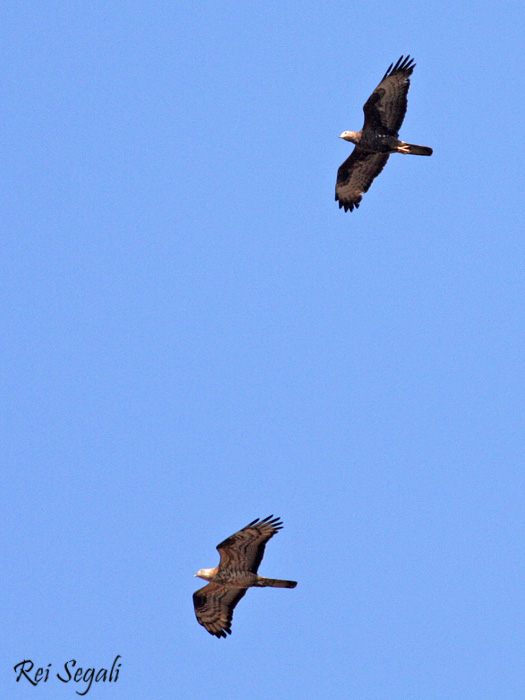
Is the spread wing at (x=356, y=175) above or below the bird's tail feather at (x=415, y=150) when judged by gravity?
above

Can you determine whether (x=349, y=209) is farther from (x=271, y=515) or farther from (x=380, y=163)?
(x=271, y=515)

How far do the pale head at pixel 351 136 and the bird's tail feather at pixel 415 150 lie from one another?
936 millimetres

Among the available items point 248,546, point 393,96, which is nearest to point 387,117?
point 393,96

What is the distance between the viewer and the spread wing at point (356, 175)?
2198cm

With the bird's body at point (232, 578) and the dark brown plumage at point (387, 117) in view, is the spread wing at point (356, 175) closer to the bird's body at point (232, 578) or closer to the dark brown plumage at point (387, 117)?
the dark brown plumage at point (387, 117)

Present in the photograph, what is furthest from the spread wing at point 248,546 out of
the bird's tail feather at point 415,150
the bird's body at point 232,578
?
the bird's tail feather at point 415,150

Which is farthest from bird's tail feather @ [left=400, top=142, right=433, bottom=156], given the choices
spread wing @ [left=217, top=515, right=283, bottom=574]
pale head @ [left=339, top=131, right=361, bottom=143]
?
spread wing @ [left=217, top=515, right=283, bottom=574]

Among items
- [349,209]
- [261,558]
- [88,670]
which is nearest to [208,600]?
[261,558]

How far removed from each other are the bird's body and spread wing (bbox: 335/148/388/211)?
828cm

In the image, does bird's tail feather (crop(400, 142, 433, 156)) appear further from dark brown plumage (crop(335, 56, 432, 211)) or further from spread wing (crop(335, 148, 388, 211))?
spread wing (crop(335, 148, 388, 211))

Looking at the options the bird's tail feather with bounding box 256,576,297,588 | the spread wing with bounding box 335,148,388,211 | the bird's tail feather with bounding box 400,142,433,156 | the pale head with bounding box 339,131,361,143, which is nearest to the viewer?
the bird's tail feather with bounding box 256,576,297,588

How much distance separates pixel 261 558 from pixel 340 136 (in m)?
8.63

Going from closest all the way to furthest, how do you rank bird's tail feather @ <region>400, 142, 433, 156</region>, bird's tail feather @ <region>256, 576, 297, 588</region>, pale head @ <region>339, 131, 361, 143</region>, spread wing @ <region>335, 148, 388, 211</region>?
bird's tail feather @ <region>256, 576, 297, 588</region>
bird's tail feather @ <region>400, 142, 433, 156</region>
pale head @ <region>339, 131, 361, 143</region>
spread wing @ <region>335, 148, 388, 211</region>

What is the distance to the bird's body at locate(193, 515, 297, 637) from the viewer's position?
17.3 m
